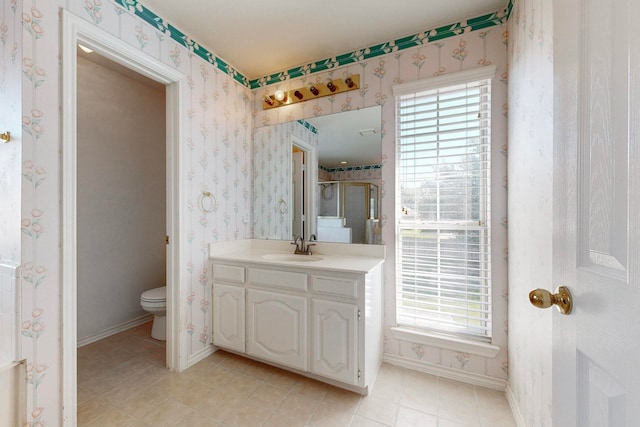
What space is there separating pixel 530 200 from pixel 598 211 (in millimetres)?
912

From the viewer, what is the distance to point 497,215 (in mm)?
1711

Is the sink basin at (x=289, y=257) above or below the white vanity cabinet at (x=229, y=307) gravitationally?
above

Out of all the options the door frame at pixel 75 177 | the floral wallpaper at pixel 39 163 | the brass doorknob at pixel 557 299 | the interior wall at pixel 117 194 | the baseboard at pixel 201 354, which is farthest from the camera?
the interior wall at pixel 117 194

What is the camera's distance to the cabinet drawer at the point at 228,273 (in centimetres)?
197

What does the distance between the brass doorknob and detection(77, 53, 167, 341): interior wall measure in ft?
10.1

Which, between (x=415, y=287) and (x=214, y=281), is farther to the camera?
(x=214, y=281)

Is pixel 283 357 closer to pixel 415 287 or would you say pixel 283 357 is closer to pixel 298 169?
pixel 415 287

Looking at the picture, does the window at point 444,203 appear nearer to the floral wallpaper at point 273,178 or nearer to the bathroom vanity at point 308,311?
the bathroom vanity at point 308,311

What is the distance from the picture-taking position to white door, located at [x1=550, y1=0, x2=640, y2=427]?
0.43 metres

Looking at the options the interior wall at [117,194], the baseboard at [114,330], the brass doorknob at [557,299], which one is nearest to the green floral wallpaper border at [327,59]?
the interior wall at [117,194]

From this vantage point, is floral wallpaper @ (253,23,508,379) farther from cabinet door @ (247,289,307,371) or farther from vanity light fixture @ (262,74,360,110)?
cabinet door @ (247,289,307,371)

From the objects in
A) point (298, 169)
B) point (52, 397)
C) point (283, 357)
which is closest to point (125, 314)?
point (52, 397)

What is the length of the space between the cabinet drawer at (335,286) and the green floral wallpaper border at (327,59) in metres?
1.72

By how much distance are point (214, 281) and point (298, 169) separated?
1.17 meters
